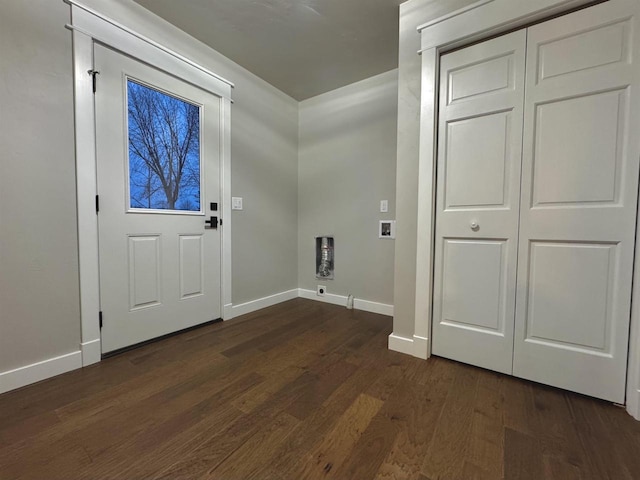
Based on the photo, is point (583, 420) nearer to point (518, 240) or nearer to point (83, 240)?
point (518, 240)

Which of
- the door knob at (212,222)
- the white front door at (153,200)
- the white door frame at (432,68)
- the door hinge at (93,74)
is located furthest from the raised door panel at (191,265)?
the white door frame at (432,68)

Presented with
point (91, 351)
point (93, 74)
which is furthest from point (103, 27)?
point (91, 351)

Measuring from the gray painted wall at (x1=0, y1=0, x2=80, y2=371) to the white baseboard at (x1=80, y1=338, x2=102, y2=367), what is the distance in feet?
0.22

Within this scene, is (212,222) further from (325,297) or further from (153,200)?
(325,297)

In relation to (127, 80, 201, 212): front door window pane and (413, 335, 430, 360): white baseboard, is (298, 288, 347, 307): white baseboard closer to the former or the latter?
(413, 335, 430, 360): white baseboard

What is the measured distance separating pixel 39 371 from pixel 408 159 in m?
2.65

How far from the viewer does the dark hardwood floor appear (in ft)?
3.32

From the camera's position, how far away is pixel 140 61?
A: 6.41ft

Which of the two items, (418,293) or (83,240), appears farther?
(418,293)

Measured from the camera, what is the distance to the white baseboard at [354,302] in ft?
9.14

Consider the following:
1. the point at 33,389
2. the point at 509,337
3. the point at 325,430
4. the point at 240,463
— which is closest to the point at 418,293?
the point at 509,337

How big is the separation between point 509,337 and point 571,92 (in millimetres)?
1394

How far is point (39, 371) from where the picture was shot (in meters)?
1.56

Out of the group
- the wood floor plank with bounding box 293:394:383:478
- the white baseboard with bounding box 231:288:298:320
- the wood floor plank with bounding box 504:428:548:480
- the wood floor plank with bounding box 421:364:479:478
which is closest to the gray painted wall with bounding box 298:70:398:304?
the white baseboard with bounding box 231:288:298:320
